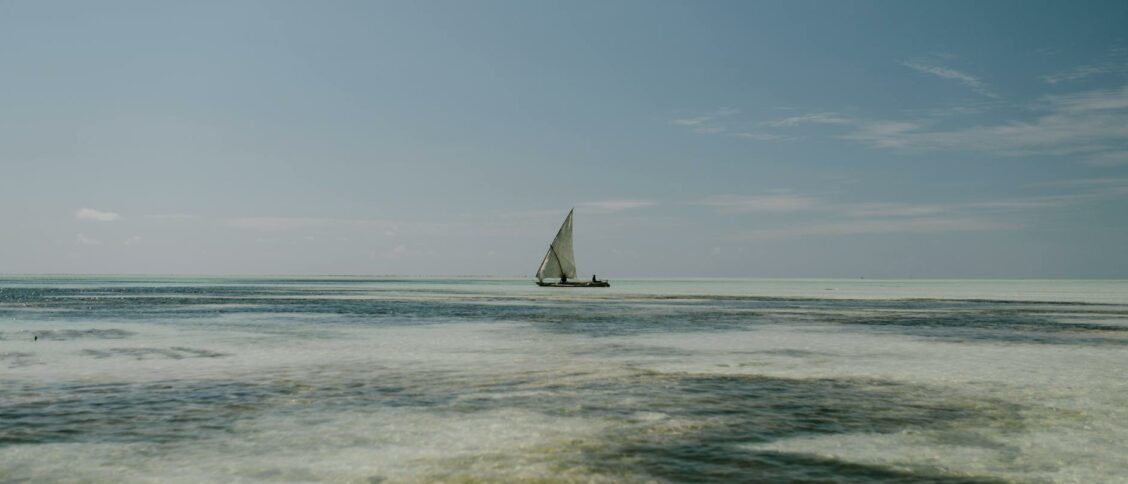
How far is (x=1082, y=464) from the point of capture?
11812 millimetres

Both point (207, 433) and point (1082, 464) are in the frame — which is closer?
point (1082, 464)

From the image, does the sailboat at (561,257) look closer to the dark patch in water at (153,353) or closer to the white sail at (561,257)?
the white sail at (561,257)

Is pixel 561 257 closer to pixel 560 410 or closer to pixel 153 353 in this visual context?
pixel 153 353

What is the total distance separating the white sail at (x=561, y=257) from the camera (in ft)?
350

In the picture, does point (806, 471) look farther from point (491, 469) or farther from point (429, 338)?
point (429, 338)

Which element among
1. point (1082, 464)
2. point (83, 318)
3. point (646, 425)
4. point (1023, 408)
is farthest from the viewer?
point (83, 318)

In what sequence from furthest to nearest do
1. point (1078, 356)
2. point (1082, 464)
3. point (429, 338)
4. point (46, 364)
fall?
point (429, 338), point (1078, 356), point (46, 364), point (1082, 464)

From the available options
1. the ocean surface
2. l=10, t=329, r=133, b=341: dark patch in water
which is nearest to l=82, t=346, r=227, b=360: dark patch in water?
the ocean surface

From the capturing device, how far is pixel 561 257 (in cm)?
11000

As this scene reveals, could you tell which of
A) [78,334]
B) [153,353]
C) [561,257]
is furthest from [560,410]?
[561,257]

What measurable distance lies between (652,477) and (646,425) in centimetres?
374

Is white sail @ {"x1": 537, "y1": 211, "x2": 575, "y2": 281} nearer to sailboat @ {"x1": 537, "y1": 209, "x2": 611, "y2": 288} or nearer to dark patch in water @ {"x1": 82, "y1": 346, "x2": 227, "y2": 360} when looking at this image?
sailboat @ {"x1": 537, "y1": 209, "x2": 611, "y2": 288}

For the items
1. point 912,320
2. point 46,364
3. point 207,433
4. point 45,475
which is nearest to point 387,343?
point 46,364

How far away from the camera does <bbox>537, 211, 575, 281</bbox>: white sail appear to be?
350ft
